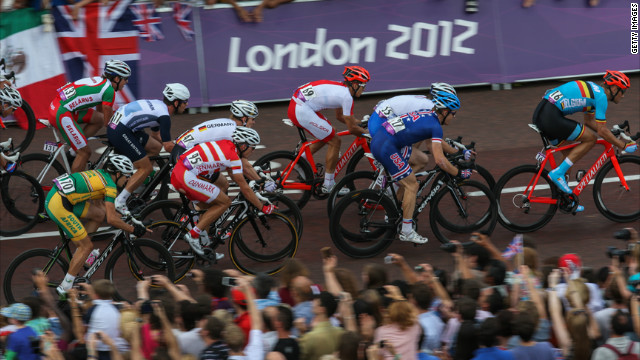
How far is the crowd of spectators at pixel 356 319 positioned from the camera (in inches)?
235

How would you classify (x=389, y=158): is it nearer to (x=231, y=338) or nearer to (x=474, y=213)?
(x=474, y=213)

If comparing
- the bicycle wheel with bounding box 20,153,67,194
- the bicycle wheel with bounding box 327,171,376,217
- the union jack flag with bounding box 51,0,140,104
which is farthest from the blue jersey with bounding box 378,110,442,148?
the union jack flag with bounding box 51,0,140,104

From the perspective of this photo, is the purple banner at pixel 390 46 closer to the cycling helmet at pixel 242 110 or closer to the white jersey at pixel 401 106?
the cycling helmet at pixel 242 110

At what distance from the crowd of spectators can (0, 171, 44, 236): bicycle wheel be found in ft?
11.2

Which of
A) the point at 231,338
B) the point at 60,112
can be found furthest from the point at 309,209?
the point at 231,338

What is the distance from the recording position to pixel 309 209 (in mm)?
11414

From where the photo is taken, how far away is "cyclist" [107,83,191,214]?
412 inches

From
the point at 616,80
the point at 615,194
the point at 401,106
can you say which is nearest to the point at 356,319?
the point at 401,106

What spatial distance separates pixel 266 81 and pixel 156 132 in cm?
377

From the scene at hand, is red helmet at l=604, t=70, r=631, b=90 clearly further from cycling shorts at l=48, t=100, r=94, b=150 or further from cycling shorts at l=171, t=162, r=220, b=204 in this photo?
cycling shorts at l=48, t=100, r=94, b=150

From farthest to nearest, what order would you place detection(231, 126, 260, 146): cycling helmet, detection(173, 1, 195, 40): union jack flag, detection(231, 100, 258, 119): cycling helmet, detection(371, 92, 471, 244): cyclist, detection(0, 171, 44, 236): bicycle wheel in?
detection(173, 1, 195, 40): union jack flag, detection(0, 171, 44, 236): bicycle wheel, detection(231, 100, 258, 119): cycling helmet, detection(371, 92, 471, 244): cyclist, detection(231, 126, 260, 146): cycling helmet

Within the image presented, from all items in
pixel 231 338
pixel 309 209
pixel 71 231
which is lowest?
pixel 309 209

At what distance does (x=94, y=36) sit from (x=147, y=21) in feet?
2.94

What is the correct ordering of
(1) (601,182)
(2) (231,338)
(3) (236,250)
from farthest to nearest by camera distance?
1. (1) (601,182)
2. (3) (236,250)
3. (2) (231,338)
